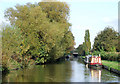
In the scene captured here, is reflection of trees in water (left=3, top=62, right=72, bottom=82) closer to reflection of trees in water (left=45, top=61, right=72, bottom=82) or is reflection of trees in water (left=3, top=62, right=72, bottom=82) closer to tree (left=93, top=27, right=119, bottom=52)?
reflection of trees in water (left=45, top=61, right=72, bottom=82)

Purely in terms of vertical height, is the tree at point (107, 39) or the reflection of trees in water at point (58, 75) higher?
the tree at point (107, 39)

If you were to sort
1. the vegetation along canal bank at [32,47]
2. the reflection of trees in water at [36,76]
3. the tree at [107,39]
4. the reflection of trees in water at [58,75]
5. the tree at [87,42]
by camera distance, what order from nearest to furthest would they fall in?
the reflection of trees in water at [36,76] → the reflection of trees in water at [58,75] → the vegetation along canal bank at [32,47] → the tree at [107,39] → the tree at [87,42]

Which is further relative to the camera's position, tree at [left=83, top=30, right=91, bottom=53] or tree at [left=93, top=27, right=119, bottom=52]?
tree at [left=83, top=30, right=91, bottom=53]

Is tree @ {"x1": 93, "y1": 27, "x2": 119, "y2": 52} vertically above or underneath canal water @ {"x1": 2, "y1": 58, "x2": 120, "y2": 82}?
above

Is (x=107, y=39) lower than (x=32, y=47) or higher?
higher

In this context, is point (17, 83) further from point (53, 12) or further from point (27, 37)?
point (53, 12)

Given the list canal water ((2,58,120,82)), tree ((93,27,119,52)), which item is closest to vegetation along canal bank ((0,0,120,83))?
canal water ((2,58,120,82))

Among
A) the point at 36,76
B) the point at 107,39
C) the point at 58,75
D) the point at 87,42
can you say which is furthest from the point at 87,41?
the point at 36,76

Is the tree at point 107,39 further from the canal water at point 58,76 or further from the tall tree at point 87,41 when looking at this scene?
the canal water at point 58,76

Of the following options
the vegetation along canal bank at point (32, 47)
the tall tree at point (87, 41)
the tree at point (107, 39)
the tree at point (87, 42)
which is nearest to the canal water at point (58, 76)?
the vegetation along canal bank at point (32, 47)

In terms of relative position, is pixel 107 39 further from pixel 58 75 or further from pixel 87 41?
pixel 58 75

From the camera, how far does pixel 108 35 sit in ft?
256

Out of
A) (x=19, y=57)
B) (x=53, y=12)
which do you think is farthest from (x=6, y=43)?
(x=53, y=12)

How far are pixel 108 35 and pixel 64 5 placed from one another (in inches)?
1377
